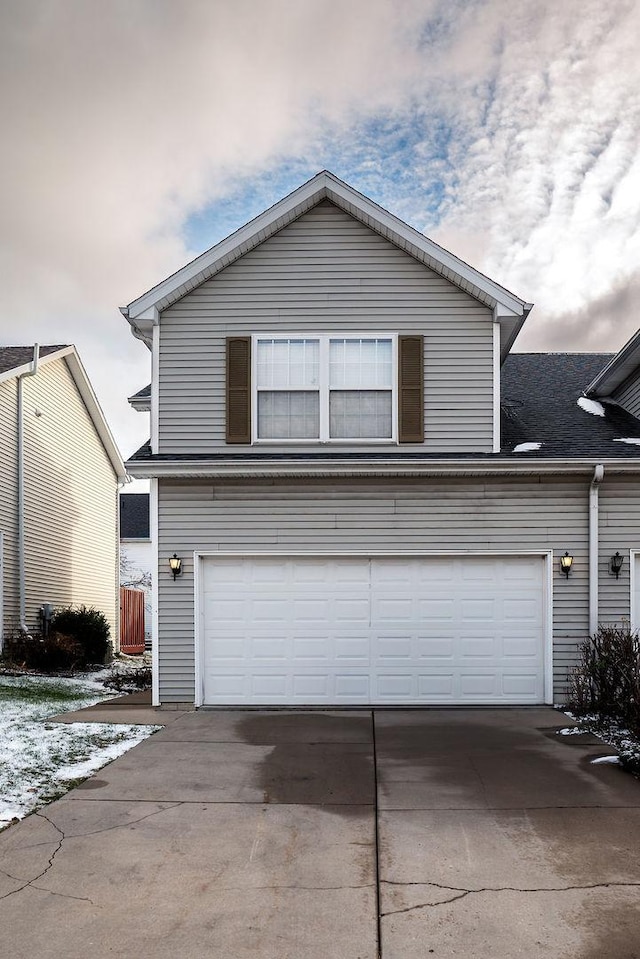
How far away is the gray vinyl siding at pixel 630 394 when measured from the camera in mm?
11922

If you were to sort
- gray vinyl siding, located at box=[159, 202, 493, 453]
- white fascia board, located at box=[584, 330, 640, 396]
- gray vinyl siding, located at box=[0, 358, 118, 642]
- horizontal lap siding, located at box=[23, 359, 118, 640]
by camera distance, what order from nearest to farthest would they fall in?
gray vinyl siding, located at box=[159, 202, 493, 453] → white fascia board, located at box=[584, 330, 640, 396] → gray vinyl siding, located at box=[0, 358, 118, 642] → horizontal lap siding, located at box=[23, 359, 118, 640]

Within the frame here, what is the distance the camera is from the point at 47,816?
231 inches

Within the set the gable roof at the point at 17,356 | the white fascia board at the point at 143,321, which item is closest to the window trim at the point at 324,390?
the white fascia board at the point at 143,321

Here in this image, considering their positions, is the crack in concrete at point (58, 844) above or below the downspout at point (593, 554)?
below

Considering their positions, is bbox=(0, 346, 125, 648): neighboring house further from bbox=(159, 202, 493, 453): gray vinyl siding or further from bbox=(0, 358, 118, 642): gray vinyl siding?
bbox=(159, 202, 493, 453): gray vinyl siding

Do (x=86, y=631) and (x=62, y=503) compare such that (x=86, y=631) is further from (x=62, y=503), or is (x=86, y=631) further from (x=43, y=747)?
(x=43, y=747)

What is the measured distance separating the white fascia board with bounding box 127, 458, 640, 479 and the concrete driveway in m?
3.69

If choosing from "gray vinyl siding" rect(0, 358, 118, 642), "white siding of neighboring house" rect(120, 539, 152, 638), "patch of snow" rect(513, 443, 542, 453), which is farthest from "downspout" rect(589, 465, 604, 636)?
"white siding of neighboring house" rect(120, 539, 152, 638)

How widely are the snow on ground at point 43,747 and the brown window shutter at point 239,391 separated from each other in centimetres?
404

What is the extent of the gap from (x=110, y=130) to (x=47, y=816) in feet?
37.5

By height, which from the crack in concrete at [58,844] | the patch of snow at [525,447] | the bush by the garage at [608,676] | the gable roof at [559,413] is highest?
the gable roof at [559,413]

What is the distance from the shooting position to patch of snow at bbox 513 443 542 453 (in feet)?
34.6

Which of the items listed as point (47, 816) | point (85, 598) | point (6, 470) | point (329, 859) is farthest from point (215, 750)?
point (85, 598)

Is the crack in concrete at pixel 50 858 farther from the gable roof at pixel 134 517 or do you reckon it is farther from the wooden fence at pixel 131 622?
the gable roof at pixel 134 517
